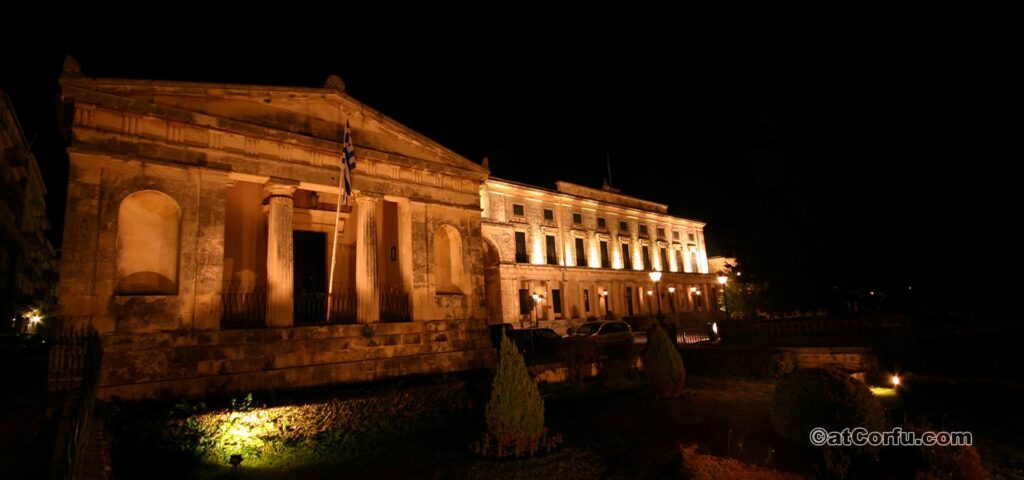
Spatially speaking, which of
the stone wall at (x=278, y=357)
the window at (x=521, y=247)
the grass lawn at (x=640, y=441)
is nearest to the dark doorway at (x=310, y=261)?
the stone wall at (x=278, y=357)

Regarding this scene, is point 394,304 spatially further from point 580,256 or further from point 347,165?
point 580,256

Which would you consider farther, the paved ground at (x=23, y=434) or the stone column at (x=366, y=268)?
the stone column at (x=366, y=268)

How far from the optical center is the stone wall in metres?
9.63

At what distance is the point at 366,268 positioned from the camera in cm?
1332

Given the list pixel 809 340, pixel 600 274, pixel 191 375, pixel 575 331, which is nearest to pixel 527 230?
pixel 600 274

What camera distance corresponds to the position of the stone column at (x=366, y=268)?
1302 cm

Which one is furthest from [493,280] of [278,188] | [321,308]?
[278,188]

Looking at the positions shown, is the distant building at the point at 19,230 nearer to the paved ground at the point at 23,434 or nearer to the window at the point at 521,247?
the paved ground at the point at 23,434

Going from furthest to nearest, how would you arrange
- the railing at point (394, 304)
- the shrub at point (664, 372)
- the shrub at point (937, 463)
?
1. the railing at point (394, 304)
2. the shrub at point (664, 372)
3. the shrub at point (937, 463)

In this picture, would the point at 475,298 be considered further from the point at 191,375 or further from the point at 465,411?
the point at 191,375

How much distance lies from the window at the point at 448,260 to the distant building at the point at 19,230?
101 ft

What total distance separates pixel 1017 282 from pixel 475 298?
17.7 metres

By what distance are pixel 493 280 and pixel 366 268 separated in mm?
22512

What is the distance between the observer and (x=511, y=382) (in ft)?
25.9
